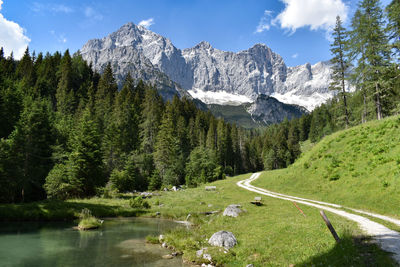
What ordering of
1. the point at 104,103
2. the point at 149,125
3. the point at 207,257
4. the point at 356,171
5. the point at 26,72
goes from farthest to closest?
the point at 26,72, the point at 104,103, the point at 149,125, the point at 356,171, the point at 207,257

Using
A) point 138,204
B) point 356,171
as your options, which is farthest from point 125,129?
point 356,171

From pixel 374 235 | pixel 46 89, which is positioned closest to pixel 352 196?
pixel 374 235

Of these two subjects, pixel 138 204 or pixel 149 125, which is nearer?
pixel 138 204

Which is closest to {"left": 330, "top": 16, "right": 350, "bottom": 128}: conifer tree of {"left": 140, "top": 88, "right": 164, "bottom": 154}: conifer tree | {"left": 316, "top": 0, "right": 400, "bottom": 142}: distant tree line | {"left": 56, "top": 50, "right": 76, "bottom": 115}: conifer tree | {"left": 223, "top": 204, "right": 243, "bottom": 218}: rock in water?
{"left": 316, "top": 0, "right": 400, "bottom": 142}: distant tree line

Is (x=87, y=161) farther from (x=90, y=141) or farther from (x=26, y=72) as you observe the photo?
(x=26, y=72)

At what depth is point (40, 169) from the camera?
148 feet

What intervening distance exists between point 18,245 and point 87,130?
31.3 m

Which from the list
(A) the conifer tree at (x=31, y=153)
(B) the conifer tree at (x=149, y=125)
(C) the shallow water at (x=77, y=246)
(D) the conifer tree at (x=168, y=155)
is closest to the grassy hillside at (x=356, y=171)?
(C) the shallow water at (x=77, y=246)

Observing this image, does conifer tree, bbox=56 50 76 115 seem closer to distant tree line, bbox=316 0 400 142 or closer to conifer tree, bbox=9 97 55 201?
conifer tree, bbox=9 97 55 201

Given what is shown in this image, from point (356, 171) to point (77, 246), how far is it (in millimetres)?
29498

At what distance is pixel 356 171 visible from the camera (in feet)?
90.5

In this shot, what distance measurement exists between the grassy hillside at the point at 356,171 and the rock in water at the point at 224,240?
11962 mm

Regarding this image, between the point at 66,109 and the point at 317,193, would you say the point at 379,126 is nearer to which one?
the point at 317,193

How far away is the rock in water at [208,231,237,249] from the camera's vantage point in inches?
596
